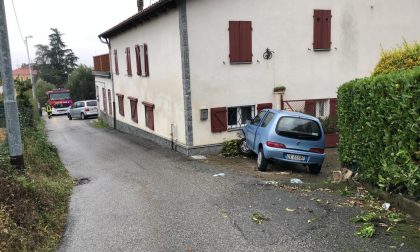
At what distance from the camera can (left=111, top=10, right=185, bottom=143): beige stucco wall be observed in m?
15.3

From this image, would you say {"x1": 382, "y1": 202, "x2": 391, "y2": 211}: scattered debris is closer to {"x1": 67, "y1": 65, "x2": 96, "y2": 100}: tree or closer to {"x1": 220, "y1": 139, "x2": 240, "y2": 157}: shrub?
{"x1": 220, "y1": 139, "x2": 240, "y2": 157}: shrub

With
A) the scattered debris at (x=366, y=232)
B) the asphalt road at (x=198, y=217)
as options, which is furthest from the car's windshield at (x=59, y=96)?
the scattered debris at (x=366, y=232)

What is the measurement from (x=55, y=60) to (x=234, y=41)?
86597 millimetres

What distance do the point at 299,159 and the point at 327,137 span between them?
532cm

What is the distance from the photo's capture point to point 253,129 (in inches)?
509

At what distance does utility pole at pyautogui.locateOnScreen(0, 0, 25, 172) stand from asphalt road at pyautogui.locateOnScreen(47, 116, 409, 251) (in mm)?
1482

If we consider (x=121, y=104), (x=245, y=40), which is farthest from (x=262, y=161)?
(x=121, y=104)

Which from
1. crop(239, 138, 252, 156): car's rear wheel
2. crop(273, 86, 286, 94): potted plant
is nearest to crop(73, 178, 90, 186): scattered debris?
crop(239, 138, 252, 156): car's rear wheel

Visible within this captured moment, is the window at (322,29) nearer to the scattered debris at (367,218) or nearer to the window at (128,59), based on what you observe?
the window at (128,59)

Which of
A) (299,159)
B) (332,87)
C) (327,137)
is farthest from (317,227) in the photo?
(332,87)

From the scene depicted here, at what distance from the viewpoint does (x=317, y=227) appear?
20.2ft

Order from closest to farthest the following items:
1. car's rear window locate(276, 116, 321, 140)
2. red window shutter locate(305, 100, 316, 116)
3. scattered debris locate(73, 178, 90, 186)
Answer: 1. scattered debris locate(73, 178, 90, 186)
2. car's rear window locate(276, 116, 321, 140)
3. red window shutter locate(305, 100, 316, 116)

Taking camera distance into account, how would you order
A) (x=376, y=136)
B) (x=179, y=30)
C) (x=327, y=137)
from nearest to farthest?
1. (x=376, y=136)
2. (x=179, y=30)
3. (x=327, y=137)

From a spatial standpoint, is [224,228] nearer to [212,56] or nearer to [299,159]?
[299,159]
